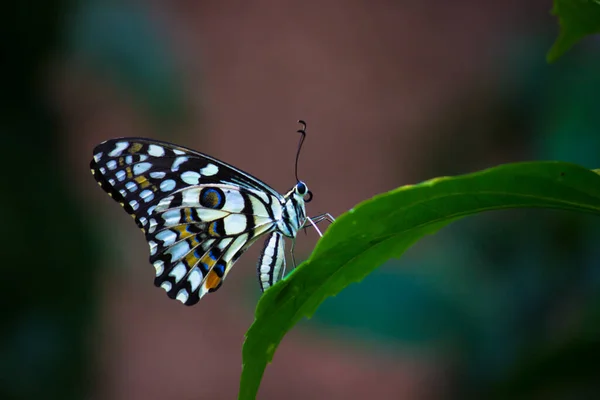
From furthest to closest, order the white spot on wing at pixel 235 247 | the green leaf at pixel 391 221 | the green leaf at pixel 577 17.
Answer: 1. the white spot on wing at pixel 235 247
2. the green leaf at pixel 577 17
3. the green leaf at pixel 391 221

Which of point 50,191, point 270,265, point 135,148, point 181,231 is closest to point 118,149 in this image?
point 135,148

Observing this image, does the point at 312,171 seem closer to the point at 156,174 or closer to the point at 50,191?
the point at 50,191

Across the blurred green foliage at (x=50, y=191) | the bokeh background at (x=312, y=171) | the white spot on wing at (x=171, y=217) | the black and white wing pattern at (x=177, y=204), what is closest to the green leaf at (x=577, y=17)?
the black and white wing pattern at (x=177, y=204)

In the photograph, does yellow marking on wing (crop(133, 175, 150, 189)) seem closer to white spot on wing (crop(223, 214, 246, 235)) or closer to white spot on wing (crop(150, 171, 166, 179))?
white spot on wing (crop(150, 171, 166, 179))

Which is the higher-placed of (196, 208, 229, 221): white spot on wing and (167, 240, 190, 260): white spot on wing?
(196, 208, 229, 221): white spot on wing

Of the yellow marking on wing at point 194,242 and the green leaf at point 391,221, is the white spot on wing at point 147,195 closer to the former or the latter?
the yellow marking on wing at point 194,242

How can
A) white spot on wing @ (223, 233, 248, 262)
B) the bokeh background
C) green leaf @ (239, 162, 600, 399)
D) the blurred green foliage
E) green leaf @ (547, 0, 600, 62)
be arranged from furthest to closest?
the blurred green foliage < the bokeh background < white spot on wing @ (223, 233, 248, 262) < green leaf @ (547, 0, 600, 62) < green leaf @ (239, 162, 600, 399)

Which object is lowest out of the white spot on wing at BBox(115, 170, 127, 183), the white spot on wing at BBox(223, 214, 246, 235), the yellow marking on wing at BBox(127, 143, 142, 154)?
the white spot on wing at BBox(223, 214, 246, 235)

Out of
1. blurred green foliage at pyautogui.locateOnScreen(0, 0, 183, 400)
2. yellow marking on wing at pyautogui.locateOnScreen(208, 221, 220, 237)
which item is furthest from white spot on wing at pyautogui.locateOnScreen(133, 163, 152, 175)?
blurred green foliage at pyautogui.locateOnScreen(0, 0, 183, 400)
